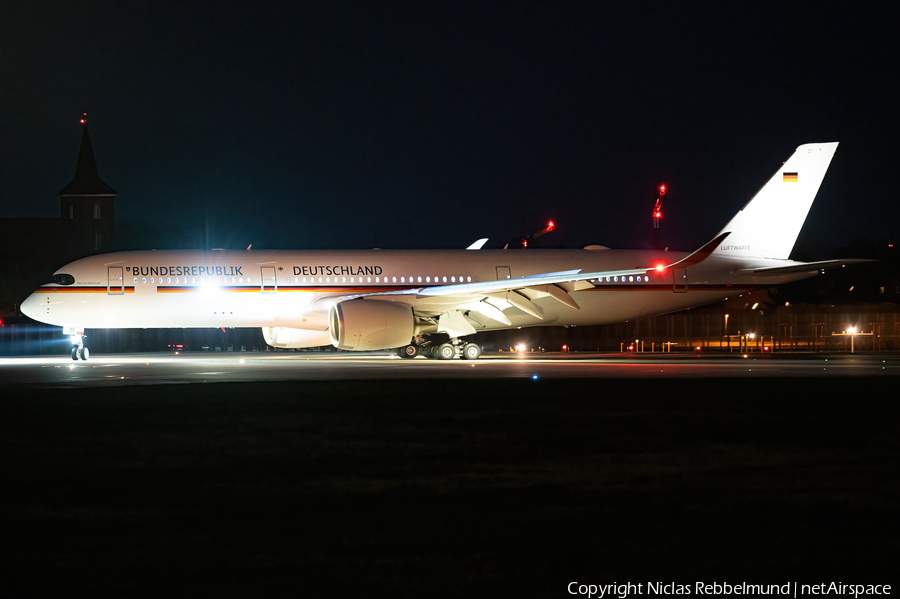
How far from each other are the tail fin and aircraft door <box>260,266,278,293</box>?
15.7 m

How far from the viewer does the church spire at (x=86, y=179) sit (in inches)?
5217

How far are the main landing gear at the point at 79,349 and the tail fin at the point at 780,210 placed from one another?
22.0 m

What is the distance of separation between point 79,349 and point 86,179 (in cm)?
11267

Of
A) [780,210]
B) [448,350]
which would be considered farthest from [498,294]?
[780,210]

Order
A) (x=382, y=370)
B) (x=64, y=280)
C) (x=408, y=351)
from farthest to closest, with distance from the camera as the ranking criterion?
(x=408, y=351), (x=64, y=280), (x=382, y=370)

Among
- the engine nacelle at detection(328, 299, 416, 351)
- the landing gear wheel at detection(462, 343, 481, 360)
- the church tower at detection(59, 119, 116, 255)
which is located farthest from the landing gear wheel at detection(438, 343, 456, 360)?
the church tower at detection(59, 119, 116, 255)

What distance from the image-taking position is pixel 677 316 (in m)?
48.4

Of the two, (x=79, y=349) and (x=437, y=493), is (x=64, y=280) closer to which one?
(x=79, y=349)

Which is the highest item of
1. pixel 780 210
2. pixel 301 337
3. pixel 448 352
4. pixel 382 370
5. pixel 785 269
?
pixel 780 210

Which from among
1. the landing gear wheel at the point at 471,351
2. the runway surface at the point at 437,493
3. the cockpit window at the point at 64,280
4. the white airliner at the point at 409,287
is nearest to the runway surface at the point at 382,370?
the landing gear wheel at the point at 471,351

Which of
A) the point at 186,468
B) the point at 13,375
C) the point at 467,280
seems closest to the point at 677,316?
the point at 467,280

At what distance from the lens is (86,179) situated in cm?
13438

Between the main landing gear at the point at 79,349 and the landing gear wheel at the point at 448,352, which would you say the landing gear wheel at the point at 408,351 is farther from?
the main landing gear at the point at 79,349

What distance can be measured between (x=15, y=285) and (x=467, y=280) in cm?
7588
